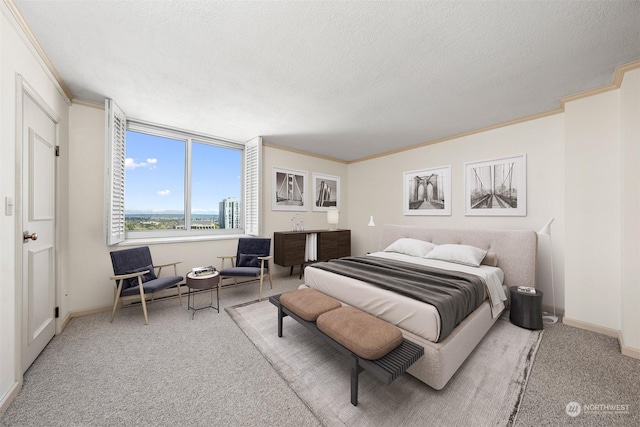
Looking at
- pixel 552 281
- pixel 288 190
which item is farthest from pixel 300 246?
pixel 552 281

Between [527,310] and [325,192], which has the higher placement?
[325,192]

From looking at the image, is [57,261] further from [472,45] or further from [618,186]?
[618,186]

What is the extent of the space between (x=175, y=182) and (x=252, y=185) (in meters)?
1.32

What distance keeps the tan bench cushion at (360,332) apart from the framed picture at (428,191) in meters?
3.13

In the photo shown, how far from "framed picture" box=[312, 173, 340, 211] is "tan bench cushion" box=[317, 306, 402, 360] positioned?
3.67 metres

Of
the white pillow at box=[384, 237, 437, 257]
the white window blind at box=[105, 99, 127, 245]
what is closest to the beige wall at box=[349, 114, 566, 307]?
the white pillow at box=[384, 237, 437, 257]

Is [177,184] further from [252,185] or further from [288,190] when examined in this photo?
[288,190]

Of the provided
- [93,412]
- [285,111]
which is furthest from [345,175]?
[93,412]

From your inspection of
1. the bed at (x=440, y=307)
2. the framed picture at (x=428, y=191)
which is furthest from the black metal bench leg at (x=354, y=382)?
the framed picture at (x=428, y=191)

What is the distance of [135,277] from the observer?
120 inches

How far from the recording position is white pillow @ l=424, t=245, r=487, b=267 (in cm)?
320

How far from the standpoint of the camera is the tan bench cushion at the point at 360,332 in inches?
63.2

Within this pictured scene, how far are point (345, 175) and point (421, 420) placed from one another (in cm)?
521

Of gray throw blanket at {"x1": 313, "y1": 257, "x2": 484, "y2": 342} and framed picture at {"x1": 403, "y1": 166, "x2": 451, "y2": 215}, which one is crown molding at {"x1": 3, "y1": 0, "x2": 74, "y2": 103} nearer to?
gray throw blanket at {"x1": 313, "y1": 257, "x2": 484, "y2": 342}
